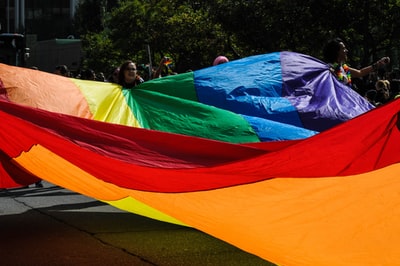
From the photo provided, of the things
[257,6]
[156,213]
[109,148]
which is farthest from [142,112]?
[257,6]

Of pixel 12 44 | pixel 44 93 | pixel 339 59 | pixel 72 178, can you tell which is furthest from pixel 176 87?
pixel 12 44

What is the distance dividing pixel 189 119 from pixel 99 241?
1.36 meters

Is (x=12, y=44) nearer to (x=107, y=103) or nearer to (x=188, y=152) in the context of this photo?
(x=107, y=103)

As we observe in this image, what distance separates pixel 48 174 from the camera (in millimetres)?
6176

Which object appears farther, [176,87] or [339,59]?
[339,59]

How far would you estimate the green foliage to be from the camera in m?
28.2

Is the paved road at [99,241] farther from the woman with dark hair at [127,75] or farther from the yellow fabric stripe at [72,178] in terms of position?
the woman with dark hair at [127,75]

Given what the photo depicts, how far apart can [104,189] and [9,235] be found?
6.15 feet

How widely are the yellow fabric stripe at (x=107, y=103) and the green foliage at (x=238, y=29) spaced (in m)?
21.7

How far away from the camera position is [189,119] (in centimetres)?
663

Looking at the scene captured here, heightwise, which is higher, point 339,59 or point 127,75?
point 339,59

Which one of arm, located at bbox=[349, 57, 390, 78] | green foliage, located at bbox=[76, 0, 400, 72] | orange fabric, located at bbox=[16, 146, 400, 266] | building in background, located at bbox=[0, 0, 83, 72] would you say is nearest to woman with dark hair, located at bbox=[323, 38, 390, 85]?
arm, located at bbox=[349, 57, 390, 78]

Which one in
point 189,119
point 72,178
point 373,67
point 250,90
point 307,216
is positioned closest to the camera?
point 307,216

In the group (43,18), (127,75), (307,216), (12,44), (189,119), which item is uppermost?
(127,75)
